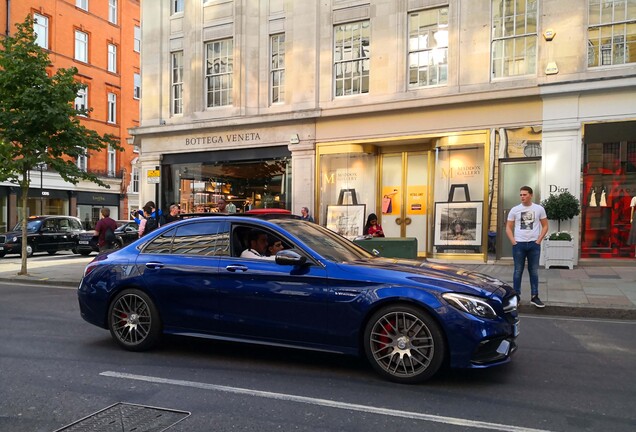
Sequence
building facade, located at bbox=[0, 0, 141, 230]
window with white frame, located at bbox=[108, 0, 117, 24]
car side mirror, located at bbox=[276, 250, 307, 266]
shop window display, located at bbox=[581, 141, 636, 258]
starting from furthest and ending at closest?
window with white frame, located at bbox=[108, 0, 117, 24] < building facade, located at bbox=[0, 0, 141, 230] < shop window display, located at bbox=[581, 141, 636, 258] < car side mirror, located at bbox=[276, 250, 307, 266]

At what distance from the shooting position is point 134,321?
578 cm

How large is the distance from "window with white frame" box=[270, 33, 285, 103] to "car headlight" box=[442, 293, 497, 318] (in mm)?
13799

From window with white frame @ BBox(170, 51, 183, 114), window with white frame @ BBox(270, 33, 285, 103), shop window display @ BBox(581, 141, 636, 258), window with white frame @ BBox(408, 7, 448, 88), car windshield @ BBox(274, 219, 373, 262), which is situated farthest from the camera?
window with white frame @ BBox(170, 51, 183, 114)

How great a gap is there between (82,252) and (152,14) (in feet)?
34.6

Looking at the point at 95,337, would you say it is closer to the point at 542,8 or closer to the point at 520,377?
the point at 520,377

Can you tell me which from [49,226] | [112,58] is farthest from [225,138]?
[112,58]

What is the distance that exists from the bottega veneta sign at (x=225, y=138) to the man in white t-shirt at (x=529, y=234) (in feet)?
35.0

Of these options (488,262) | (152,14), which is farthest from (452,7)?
(152,14)

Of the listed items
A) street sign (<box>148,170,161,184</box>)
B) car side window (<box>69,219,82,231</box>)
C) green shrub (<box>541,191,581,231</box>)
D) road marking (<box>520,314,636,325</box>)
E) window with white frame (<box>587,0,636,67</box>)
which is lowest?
road marking (<box>520,314,636,325</box>)

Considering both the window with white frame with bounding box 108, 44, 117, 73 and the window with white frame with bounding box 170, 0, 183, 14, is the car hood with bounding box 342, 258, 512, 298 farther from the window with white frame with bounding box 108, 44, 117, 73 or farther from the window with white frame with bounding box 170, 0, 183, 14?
the window with white frame with bounding box 108, 44, 117, 73

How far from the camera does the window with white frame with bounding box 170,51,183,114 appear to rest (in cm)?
1922

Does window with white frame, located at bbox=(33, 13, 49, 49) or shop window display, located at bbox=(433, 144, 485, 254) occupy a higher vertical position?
window with white frame, located at bbox=(33, 13, 49, 49)

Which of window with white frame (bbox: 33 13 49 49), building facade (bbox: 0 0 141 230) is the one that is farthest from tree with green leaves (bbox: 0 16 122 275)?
window with white frame (bbox: 33 13 49 49)

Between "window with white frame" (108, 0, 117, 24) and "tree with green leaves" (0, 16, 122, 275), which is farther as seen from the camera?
"window with white frame" (108, 0, 117, 24)
